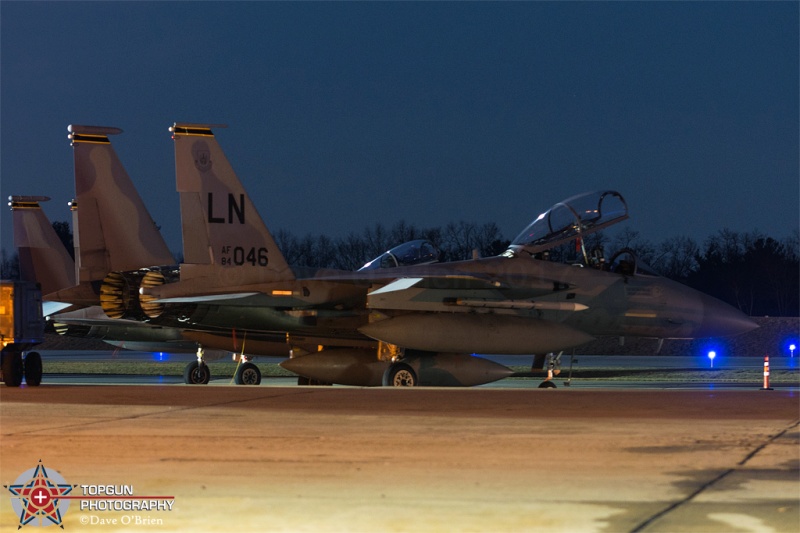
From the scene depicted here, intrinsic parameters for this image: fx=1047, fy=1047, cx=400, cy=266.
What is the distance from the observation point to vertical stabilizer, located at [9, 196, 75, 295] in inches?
1094

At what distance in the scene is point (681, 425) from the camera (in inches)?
417

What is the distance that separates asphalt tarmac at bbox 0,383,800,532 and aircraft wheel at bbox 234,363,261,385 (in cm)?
926

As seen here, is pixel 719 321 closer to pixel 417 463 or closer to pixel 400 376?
pixel 400 376

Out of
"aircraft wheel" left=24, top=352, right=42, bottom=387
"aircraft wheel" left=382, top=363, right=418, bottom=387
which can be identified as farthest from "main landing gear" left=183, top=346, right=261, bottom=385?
"aircraft wheel" left=24, top=352, right=42, bottom=387

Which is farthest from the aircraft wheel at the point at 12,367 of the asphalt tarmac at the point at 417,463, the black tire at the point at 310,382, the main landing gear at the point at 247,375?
the main landing gear at the point at 247,375

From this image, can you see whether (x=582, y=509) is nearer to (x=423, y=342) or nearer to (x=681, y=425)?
(x=681, y=425)

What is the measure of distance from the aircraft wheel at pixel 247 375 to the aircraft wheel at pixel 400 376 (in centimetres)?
484

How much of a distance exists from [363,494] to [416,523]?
92 centimetres

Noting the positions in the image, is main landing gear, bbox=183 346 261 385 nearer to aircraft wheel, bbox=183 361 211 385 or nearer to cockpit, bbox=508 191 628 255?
aircraft wheel, bbox=183 361 211 385

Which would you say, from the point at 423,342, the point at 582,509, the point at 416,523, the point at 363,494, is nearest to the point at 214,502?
the point at 363,494

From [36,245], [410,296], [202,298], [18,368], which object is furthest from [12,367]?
[36,245]

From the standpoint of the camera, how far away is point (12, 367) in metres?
17.4

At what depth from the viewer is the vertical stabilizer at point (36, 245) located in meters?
27.8

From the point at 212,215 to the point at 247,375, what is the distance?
536 centimetres
